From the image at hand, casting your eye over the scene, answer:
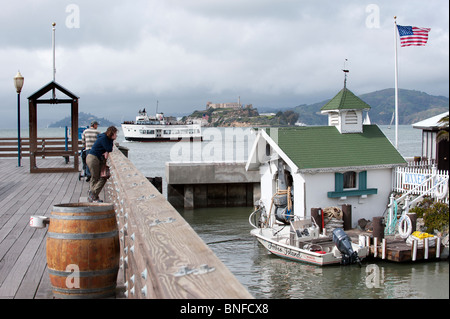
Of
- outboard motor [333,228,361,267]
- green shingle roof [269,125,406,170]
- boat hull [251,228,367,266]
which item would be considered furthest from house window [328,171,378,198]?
outboard motor [333,228,361,267]

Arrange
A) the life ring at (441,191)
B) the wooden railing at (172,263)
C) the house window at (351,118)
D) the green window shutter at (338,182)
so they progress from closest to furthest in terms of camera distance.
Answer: the wooden railing at (172,263), the life ring at (441,191), the green window shutter at (338,182), the house window at (351,118)

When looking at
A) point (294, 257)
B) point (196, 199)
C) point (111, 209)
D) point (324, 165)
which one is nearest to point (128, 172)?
point (111, 209)

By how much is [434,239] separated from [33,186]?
488 inches

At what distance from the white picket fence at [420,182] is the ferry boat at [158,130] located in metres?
110

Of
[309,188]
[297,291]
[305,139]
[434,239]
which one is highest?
→ [305,139]

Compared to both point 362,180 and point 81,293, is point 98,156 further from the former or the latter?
point 362,180

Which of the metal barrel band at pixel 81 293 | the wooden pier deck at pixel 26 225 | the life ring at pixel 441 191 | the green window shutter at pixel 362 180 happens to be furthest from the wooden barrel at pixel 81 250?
the green window shutter at pixel 362 180

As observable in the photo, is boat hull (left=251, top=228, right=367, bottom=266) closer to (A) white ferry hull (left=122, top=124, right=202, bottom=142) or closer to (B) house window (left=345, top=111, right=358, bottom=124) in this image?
(B) house window (left=345, top=111, right=358, bottom=124)

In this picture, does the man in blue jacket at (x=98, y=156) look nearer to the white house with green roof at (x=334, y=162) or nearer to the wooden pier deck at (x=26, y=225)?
the wooden pier deck at (x=26, y=225)

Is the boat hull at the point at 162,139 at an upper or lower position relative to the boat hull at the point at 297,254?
upper

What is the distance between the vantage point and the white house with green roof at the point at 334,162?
21.3 m

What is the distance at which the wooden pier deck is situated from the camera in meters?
5.99
